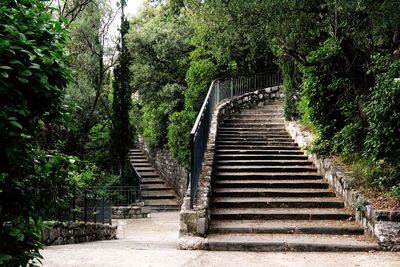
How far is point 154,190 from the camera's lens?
22.5 m

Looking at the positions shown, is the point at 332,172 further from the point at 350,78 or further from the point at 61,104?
the point at 61,104

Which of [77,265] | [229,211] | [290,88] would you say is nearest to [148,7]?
[290,88]

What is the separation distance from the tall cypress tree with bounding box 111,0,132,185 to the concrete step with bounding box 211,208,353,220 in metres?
13.6

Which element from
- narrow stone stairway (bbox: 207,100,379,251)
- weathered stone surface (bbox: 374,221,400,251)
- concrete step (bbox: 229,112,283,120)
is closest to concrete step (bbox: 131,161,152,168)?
concrete step (bbox: 229,112,283,120)

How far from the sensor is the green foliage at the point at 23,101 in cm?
240

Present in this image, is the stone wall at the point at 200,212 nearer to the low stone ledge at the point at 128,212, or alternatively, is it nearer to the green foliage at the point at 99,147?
the low stone ledge at the point at 128,212

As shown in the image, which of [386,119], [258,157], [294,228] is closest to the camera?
[386,119]

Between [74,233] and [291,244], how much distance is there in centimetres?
440

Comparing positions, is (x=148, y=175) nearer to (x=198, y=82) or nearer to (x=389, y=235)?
(x=198, y=82)

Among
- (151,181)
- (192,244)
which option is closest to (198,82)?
(151,181)

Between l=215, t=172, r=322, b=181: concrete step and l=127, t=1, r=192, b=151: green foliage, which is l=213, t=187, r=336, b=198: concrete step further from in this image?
l=127, t=1, r=192, b=151: green foliage

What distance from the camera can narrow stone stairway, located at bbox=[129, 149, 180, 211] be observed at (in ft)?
66.6

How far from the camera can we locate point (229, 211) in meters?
7.79

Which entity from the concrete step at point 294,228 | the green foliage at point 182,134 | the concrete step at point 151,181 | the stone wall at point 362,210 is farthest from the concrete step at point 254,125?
the concrete step at point 151,181
